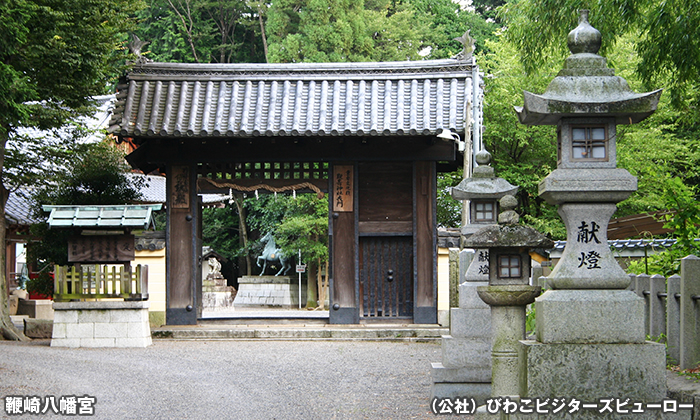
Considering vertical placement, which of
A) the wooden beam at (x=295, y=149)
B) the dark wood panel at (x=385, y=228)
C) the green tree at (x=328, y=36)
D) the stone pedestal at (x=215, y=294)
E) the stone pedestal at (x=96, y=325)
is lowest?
the stone pedestal at (x=215, y=294)

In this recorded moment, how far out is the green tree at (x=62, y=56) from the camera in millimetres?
12375

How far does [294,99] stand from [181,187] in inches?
127

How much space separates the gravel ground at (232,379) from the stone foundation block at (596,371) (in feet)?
6.38

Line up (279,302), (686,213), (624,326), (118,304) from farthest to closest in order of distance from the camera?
(279,302) < (118,304) < (686,213) < (624,326)

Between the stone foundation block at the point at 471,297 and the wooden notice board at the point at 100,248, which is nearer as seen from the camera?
the stone foundation block at the point at 471,297

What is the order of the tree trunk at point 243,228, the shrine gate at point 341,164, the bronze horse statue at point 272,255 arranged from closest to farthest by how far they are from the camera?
the shrine gate at point 341,164, the bronze horse statue at point 272,255, the tree trunk at point 243,228

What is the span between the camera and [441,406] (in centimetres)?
692

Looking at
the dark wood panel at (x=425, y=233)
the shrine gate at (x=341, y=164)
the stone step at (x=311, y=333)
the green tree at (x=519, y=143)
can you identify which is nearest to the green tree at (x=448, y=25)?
the green tree at (x=519, y=143)

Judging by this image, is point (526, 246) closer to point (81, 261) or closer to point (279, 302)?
point (81, 261)

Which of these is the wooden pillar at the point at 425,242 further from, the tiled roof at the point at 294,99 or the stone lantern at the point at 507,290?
the stone lantern at the point at 507,290

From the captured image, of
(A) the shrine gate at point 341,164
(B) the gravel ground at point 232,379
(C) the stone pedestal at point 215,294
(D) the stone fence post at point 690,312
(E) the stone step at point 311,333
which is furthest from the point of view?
(C) the stone pedestal at point 215,294

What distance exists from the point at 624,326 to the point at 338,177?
10.7 metres

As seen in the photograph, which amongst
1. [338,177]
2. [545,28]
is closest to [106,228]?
[338,177]

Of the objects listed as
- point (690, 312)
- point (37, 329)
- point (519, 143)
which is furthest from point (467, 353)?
point (519, 143)
